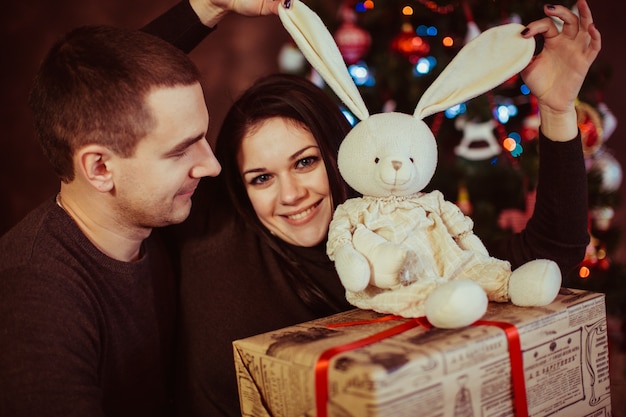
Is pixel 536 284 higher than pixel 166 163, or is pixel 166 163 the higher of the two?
pixel 166 163

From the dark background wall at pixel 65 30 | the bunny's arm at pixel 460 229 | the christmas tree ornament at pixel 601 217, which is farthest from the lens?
the dark background wall at pixel 65 30

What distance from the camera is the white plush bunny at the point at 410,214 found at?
33.2 inches

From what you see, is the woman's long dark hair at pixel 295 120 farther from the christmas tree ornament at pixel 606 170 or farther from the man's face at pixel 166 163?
the christmas tree ornament at pixel 606 170

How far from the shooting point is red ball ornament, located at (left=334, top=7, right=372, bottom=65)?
1927mm

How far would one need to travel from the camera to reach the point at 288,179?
1196mm

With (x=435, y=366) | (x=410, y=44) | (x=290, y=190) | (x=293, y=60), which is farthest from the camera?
(x=293, y=60)

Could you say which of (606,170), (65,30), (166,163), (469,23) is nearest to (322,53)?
(166,163)

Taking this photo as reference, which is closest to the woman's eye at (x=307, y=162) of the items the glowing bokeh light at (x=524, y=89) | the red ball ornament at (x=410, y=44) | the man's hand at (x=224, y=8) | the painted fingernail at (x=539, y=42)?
the man's hand at (x=224, y=8)

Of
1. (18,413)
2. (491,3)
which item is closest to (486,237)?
(491,3)

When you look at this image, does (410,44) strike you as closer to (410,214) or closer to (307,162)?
(307,162)

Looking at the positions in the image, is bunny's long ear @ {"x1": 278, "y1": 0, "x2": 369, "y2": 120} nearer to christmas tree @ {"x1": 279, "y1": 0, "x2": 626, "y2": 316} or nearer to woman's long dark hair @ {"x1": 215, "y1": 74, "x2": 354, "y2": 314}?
woman's long dark hair @ {"x1": 215, "y1": 74, "x2": 354, "y2": 314}

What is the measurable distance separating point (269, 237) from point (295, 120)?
28 centimetres

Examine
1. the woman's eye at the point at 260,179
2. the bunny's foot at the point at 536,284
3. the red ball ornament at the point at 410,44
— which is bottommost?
the bunny's foot at the point at 536,284

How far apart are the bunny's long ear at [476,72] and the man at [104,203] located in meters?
0.44
